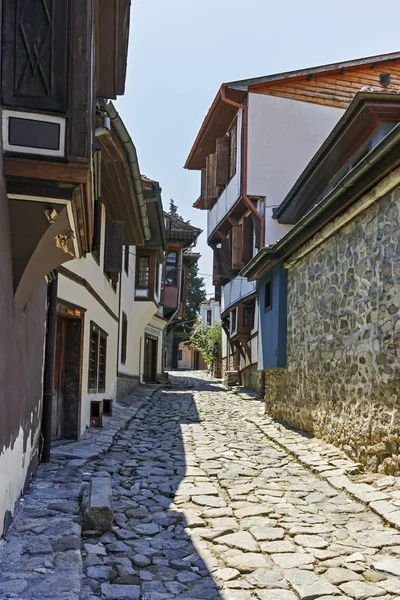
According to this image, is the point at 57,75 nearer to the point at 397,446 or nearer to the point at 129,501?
the point at 129,501

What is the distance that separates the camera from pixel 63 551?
12.8 feet

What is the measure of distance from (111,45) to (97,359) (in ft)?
18.8

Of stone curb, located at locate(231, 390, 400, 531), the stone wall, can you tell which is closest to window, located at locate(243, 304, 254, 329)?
stone curb, located at locate(231, 390, 400, 531)

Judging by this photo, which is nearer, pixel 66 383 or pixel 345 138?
pixel 66 383

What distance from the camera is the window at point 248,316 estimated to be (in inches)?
731

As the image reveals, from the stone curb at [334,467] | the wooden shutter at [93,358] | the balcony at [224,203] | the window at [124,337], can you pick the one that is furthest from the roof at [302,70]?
the stone curb at [334,467]

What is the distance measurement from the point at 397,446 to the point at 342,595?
254 cm

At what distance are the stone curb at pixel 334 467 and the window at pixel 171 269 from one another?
44.8 feet

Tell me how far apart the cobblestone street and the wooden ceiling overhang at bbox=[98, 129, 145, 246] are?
3.98m

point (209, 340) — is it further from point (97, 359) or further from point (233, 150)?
point (97, 359)

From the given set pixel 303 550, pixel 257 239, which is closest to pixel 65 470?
pixel 303 550

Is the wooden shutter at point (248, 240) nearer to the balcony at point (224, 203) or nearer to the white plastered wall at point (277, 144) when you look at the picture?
the balcony at point (224, 203)

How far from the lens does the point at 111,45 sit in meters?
6.49

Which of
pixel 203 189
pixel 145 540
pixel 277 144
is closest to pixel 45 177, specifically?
pixel 145 540
